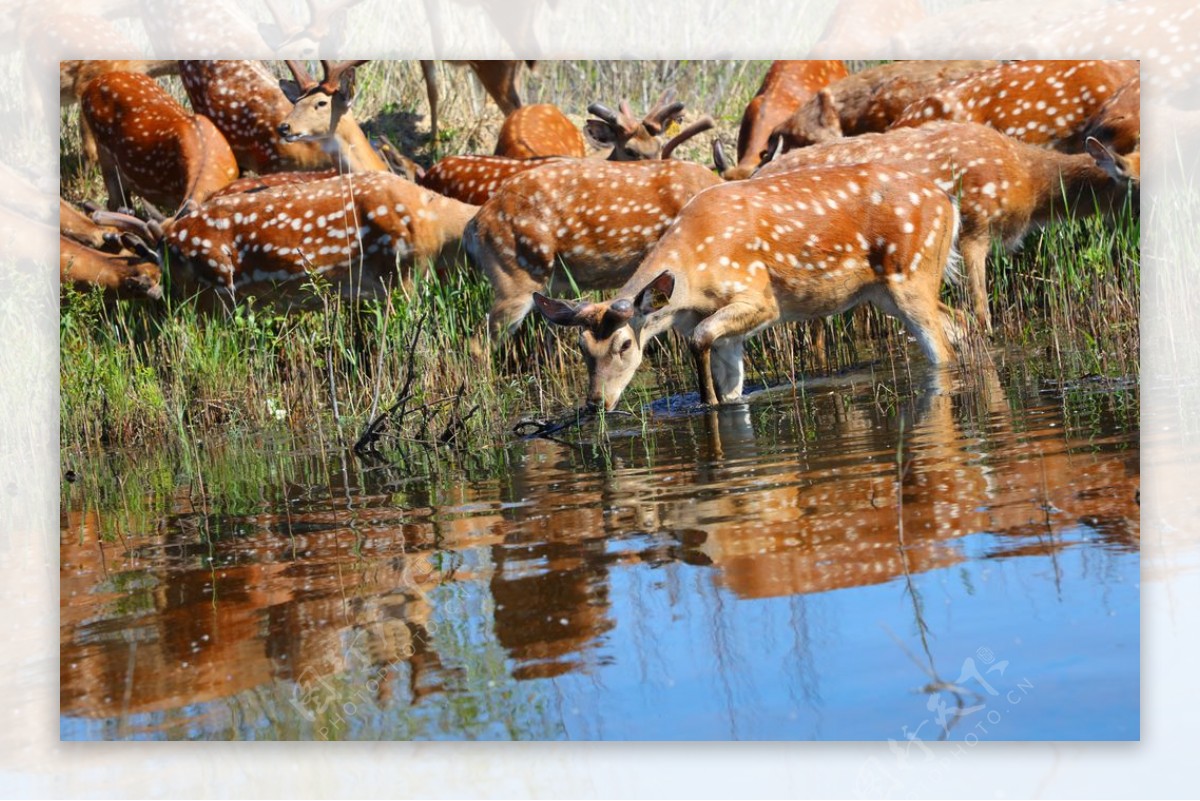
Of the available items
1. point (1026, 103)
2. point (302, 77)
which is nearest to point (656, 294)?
point (1026, 103)

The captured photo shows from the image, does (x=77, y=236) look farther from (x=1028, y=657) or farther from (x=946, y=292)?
(x=1028, y=657)

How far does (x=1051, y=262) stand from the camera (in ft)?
21.5

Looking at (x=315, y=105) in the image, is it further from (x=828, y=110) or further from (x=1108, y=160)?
(x=1108, y=160)

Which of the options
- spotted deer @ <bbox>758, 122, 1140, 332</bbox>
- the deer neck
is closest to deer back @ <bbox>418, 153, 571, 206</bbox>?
the deer neck

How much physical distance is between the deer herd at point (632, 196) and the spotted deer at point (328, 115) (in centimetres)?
1

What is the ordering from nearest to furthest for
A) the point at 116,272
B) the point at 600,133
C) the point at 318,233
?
1. the point at 116,272
2. the point at 318,233
3. the point at 600,133

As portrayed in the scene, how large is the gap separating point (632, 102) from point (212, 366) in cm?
237

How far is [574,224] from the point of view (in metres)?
6.95

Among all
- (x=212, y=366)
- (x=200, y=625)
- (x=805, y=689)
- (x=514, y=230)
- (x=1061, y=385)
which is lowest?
(x=805, y=689)

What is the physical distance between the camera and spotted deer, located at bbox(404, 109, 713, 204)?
24.7ft

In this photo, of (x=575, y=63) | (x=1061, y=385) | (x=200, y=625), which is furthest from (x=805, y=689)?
(x=575, y=63)

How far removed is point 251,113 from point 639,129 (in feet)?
6.13

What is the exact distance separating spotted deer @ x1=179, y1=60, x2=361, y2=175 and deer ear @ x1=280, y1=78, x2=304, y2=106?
0.14m

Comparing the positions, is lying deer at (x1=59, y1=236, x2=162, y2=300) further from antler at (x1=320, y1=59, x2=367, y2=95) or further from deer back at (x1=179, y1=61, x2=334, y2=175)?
deer back at (x1=179, y1=61, x2=334, y2=175)
